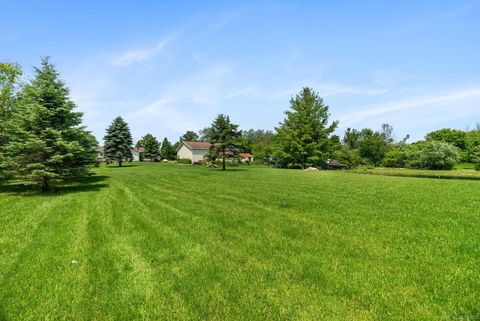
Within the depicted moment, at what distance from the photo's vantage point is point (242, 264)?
4609mm

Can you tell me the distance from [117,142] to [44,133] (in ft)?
103

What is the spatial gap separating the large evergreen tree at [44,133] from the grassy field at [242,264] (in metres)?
4.72

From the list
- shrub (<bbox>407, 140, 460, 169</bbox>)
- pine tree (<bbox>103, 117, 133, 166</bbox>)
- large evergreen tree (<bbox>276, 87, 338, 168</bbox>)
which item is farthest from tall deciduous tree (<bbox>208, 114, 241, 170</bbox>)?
shrub (<bbox>407, 140, 460, 169</bbox>)

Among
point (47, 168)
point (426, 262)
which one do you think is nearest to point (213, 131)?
point (47, 168)

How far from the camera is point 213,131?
3086cm

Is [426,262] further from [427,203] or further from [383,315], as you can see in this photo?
[427,203]

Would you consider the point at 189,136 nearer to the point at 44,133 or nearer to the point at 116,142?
the point at 116,142

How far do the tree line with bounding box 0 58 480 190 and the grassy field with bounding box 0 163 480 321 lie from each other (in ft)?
16.8

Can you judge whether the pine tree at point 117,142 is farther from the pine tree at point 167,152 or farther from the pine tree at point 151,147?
the pine tree at point 167,152

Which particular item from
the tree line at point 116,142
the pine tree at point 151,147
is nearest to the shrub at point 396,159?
the tree line at point 116,142

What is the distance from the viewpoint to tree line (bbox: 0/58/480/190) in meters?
12.6

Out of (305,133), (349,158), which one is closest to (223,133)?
(305,133)

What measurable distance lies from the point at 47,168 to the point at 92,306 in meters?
11.6

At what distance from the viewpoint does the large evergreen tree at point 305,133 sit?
1628 inches
